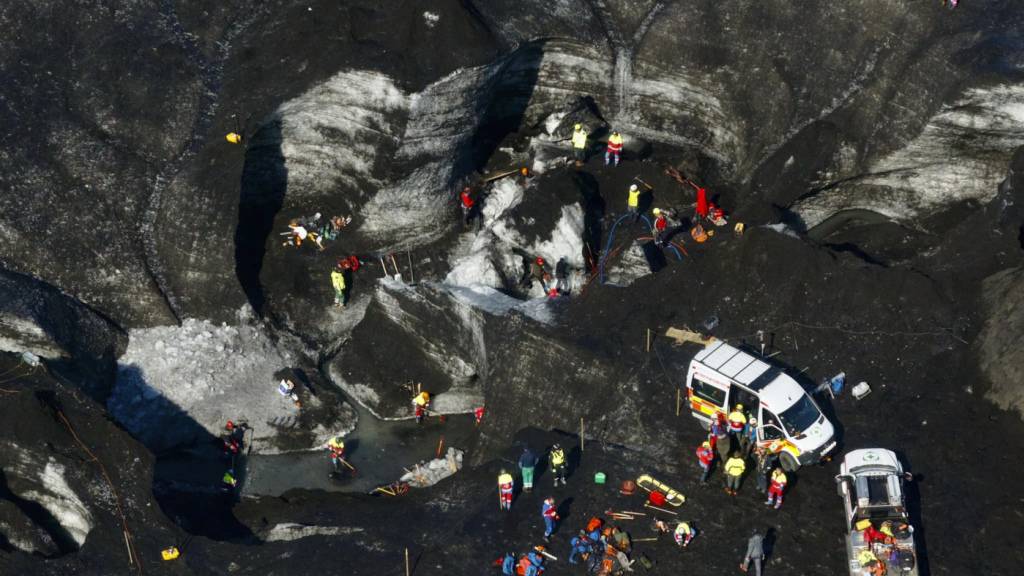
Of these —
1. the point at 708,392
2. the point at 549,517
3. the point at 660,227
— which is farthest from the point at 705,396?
the point at 660,227

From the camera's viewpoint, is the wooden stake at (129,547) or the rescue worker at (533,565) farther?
the wooden stake at (129,547)

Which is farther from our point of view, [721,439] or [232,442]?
[232,442]

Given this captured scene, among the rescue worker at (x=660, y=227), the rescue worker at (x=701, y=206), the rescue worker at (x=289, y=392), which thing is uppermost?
the rescue worker at (x=701, y=206)

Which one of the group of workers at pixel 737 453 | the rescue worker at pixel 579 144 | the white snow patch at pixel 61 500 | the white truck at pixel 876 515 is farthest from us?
the rescue worker at pixel 579 144

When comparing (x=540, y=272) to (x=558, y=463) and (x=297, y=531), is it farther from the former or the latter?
(x=297, y=531)

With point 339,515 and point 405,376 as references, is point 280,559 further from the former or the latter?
point 405,376

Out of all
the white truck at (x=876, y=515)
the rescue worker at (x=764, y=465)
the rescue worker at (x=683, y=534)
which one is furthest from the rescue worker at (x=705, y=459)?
the white truck at (x=876, y=515)

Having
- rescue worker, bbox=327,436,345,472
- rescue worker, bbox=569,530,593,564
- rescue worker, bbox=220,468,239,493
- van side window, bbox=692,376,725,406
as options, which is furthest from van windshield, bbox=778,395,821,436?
rescue worker, bbox=220,468,239,493

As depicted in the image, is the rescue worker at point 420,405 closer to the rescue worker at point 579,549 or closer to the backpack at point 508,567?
the backpack at point 508,567
